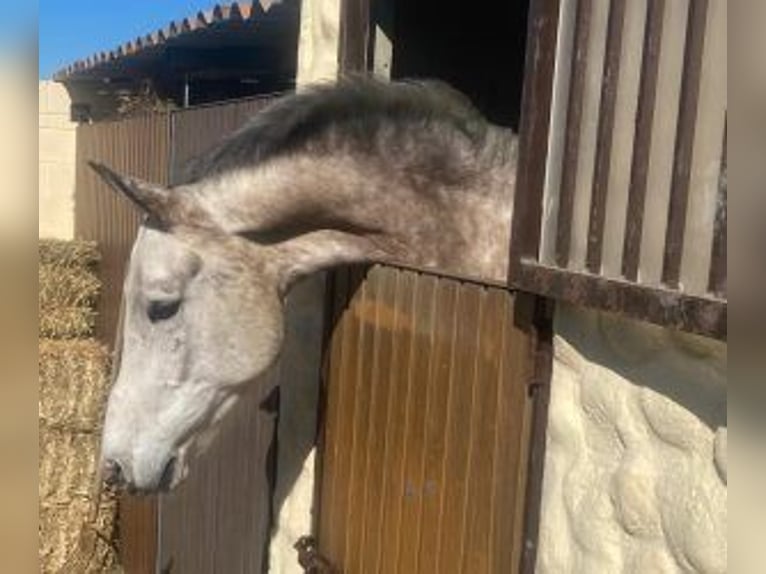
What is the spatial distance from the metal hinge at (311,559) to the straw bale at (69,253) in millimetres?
4629

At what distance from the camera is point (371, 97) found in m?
2.81

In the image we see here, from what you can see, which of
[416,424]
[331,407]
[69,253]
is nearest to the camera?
[416,424]

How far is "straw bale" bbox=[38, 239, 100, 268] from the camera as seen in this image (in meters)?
7.31

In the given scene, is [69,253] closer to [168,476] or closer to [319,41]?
[319,41]

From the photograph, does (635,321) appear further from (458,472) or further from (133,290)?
(133,290)

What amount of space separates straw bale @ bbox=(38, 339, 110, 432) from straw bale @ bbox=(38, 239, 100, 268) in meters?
0.84

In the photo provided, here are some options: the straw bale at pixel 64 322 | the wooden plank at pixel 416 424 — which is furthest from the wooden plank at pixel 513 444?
the straw bale at pixel 64 322

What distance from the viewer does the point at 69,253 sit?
7410 millimetres

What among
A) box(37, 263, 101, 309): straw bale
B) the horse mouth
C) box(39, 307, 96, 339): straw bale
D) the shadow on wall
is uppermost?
the shadow on wall

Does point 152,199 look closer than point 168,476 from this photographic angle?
Yes

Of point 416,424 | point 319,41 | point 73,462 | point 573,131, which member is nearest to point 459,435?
point 416,424

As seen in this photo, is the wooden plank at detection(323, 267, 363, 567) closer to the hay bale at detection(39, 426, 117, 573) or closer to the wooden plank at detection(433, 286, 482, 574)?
the wooden plank at detection(433, 286, 482, 574)

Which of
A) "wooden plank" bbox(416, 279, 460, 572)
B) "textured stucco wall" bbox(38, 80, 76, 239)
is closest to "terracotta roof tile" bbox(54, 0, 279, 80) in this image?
"textured stucco wall" bbox(38, 80, 76, 239)

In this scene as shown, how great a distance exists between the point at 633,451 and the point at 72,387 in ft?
17.6
